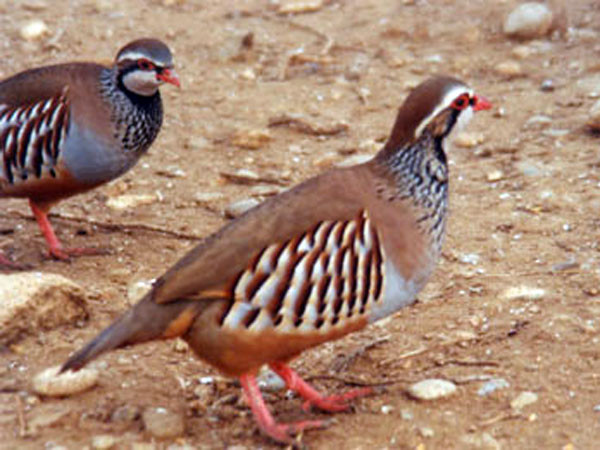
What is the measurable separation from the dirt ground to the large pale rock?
7cm

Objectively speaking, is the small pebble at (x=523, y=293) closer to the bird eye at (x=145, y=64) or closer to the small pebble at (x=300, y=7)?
the bird eye at (x=145, y=64)

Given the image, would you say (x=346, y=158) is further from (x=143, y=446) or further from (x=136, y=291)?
(x=143, y=446)

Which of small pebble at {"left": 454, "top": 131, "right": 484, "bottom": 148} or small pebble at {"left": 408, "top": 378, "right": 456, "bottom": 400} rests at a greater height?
small pebble at {"left": 454, "top": 131, "right": 484, "bottom": 148}

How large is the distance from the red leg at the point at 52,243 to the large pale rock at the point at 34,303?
98 cm

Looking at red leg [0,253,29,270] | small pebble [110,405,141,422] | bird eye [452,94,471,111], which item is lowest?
small pebble [110,405,141,422]

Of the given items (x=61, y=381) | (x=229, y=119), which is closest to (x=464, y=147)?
(x=229, y=119)

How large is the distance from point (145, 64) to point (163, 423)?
8.25 feet

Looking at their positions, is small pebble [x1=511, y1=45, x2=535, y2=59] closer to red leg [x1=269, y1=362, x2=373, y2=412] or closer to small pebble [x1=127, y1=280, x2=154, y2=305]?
small pebble [x1=127, y1=280, x2=154, y2=305]

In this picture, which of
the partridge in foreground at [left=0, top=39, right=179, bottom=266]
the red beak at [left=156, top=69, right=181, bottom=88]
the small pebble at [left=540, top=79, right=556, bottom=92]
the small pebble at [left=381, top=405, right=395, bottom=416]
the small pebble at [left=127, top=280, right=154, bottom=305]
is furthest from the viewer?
the small pebble at [left=540, top=79, right=556, bottom=92]

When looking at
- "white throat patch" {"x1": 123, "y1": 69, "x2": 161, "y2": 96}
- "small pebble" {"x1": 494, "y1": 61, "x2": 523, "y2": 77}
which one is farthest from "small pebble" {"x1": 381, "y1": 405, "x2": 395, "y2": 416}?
"small pebble" {"x1": 494, "y1": 61, "x2": 523, "y2": 77}

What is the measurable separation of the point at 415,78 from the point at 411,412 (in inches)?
167

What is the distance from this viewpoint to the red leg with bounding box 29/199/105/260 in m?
5.37

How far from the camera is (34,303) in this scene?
166 inches

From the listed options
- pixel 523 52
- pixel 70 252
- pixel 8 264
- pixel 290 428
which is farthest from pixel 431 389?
pixel 523 52
